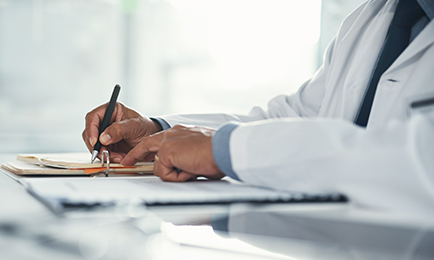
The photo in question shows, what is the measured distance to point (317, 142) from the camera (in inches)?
14.5

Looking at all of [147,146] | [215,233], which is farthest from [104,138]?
[215,233]

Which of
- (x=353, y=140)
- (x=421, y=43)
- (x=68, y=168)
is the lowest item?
(x=68, y=168)

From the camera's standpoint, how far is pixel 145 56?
2.18 meters

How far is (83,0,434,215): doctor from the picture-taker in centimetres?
34

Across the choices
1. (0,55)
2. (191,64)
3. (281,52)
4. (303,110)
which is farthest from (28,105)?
(281,52)

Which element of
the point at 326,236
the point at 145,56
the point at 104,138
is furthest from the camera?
the point at 145,56

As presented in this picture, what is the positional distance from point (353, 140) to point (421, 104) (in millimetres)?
74

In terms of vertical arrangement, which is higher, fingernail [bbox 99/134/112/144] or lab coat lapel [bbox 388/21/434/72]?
lab coat lapel [bbox 388/21/434/72]

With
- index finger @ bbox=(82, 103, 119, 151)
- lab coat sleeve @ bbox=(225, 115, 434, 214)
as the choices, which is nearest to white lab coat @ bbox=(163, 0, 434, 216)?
lab coat sleeve @ bbox=(225, 115, 434, 214)

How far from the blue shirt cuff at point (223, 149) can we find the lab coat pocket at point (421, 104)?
0.66ft

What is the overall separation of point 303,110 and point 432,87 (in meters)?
0.47

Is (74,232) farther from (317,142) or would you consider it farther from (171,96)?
(171,96)

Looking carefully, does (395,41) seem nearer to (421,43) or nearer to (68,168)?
(421,43)

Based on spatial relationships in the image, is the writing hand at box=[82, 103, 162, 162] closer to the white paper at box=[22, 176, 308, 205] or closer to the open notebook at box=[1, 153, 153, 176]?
the open notebook at box=[1, 153, 153, 176]
